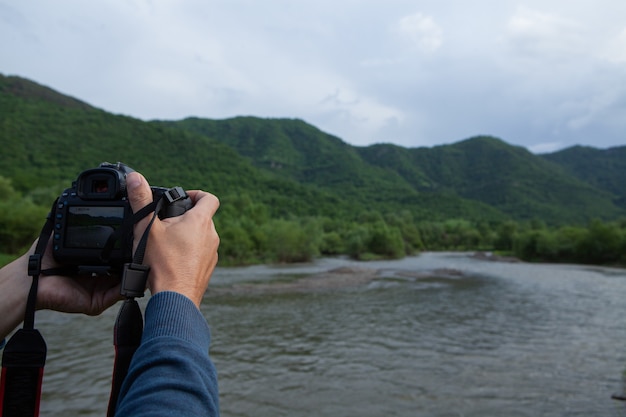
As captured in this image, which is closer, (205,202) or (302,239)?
(205,202)

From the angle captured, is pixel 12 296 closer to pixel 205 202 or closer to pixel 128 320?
pixel 128 320

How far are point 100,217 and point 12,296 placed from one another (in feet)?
1.17

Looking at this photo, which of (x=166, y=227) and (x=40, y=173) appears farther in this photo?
(x=40, y=173)

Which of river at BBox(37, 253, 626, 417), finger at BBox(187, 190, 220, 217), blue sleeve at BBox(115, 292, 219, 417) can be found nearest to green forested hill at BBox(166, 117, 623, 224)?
river at BBox(37, 253, 626, 417)

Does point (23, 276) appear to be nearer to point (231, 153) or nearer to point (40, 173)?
point (40, 173)

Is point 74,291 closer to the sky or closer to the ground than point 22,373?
closer to the sky

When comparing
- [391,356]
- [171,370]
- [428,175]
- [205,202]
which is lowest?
[391,356]

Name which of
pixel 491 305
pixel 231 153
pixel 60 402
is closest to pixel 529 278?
pixel 491 305

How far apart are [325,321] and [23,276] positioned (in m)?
13.7

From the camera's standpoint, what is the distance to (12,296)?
134 cm

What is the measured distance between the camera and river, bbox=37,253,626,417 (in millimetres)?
7590

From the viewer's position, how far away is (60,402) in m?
7.32

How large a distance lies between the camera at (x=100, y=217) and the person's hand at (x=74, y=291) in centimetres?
6

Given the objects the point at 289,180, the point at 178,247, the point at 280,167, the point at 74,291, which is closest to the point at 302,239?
the point at 74,291
